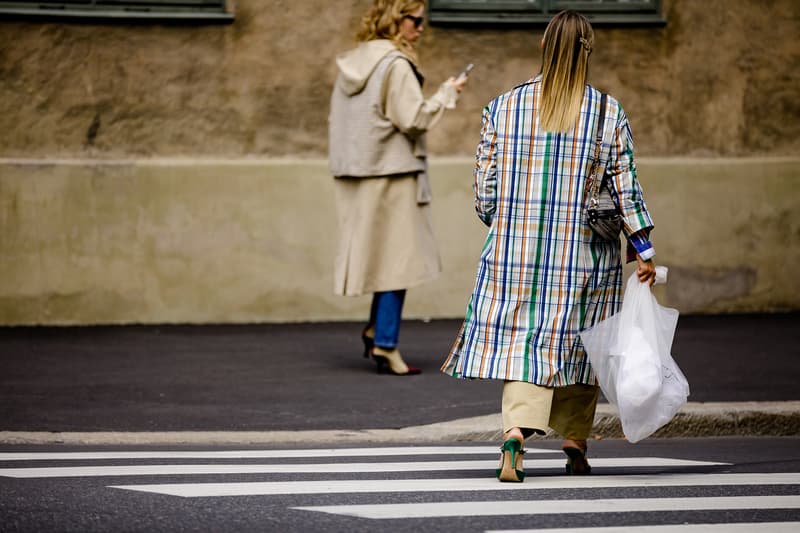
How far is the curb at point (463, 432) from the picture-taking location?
25.8 feet

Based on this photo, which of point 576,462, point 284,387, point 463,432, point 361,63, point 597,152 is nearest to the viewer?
point 597,152

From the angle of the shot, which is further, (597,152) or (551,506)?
(597,152)

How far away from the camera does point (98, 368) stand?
33.0 ft

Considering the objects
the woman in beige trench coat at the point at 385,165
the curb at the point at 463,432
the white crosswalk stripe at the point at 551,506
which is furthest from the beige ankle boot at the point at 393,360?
the white crosswalk stripe at the point at 551,506

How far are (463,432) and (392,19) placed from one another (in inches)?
117

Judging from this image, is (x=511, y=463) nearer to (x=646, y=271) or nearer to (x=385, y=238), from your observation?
(x=646, y=271)

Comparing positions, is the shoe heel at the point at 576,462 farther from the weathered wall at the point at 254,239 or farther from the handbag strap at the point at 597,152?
the weathered wall at the point at 254,239

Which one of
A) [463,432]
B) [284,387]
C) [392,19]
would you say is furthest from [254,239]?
[463,432]

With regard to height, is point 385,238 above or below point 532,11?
below

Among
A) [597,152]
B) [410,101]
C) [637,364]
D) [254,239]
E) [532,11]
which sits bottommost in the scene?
[254,239]

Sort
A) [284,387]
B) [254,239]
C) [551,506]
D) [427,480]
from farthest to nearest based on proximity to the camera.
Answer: [254,239] < [284,387] < [427,480] < [551,506]

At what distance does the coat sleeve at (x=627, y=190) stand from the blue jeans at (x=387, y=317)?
3.62 metres

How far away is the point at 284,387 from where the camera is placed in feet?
30.9

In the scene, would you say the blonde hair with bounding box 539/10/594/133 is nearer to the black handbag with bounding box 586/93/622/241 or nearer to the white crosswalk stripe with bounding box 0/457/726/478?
the black handbag with bounding box 586/93/622/241
